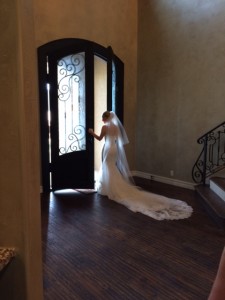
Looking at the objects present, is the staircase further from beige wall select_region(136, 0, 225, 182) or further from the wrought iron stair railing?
beige wall select_region(136, 0, 225, 182)

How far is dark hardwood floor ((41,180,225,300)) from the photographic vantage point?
96.6 inches

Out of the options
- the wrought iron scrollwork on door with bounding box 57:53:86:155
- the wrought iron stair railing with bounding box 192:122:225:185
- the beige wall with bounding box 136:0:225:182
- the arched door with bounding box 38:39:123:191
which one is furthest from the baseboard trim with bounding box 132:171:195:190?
the wrought iron scrollwork on door with bounding box 57:53:86:155

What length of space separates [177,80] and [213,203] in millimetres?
2750

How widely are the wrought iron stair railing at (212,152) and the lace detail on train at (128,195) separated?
1.04 metres

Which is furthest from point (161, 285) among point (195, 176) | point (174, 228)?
point (195, 176)

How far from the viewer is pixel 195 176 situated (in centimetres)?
571

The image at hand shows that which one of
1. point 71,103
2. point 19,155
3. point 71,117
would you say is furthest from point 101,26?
point 19,155

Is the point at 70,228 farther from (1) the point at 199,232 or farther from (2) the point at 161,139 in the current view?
(2) the point at 161,139

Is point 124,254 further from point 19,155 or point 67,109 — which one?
point 67,109

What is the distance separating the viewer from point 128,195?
495 centimetres

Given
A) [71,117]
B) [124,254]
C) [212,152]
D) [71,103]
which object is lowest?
[124,254]

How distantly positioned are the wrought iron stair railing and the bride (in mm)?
1032

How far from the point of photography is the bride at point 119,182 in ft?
15.0

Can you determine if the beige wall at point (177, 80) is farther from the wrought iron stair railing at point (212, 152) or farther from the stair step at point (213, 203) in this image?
the stair step at point (213, 203)
